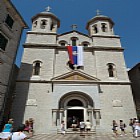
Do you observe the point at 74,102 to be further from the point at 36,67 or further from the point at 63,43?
the point at 63,43

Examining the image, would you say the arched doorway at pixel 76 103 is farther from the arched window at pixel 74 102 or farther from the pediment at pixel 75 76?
the pediment at pixel 75 76

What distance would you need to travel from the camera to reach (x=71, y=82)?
14352 millimetres

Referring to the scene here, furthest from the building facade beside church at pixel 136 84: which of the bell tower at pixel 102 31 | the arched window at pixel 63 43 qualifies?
the arched window at pixel 63 43

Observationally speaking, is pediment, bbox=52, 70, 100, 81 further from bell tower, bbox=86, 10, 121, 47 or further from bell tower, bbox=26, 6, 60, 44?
bell tower, bbox=26, 6, 60, 44

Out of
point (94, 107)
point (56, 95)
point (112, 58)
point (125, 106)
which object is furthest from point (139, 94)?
point (56, 95)

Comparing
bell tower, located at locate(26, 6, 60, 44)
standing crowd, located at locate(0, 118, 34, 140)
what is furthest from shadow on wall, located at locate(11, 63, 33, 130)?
bell tower, located at locate(26, 6, 60, 44)

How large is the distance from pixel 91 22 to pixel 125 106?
47.1ft

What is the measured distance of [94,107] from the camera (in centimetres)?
1334

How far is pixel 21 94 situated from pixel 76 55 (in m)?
7.94

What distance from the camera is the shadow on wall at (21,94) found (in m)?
13.2

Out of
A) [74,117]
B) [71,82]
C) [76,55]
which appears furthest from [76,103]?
[76,55]

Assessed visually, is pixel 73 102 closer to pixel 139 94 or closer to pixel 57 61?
pixel 57 61

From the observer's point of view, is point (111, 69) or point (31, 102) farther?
point (111, 69)

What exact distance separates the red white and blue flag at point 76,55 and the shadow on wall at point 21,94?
5.06 meters
